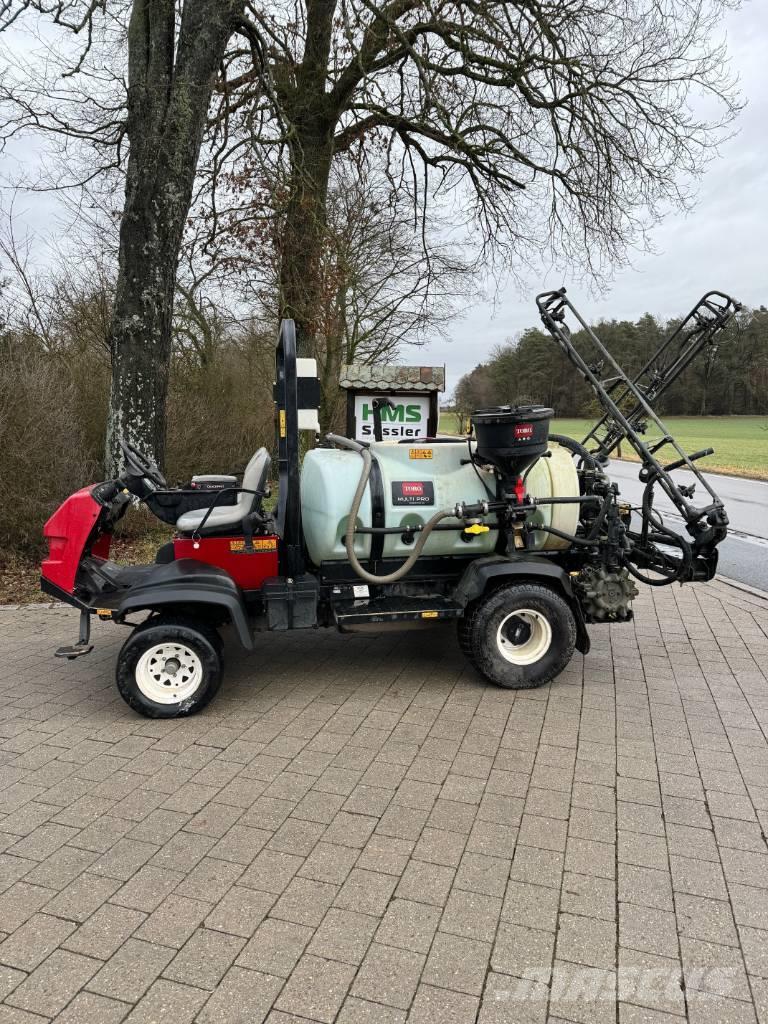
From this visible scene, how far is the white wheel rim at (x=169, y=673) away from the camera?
13.7 feet

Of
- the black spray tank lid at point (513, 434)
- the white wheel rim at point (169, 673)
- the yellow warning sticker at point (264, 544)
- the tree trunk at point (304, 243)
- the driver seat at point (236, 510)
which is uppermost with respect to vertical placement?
the tree trunk at point (304, 243)

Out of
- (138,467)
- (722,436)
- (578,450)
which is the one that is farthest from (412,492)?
(722,436)

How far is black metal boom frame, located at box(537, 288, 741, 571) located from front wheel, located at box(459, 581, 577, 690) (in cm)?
90

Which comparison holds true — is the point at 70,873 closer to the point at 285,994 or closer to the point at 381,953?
the point at 285,994

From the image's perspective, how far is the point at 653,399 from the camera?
5574mm

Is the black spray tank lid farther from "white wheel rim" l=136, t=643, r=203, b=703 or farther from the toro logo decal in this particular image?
"white wheel rim" l=136, t=643, r=203, b=703

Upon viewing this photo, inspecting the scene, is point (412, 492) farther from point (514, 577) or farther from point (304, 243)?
point (304, 243)

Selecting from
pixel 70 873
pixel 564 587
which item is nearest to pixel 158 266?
pixel 564 587

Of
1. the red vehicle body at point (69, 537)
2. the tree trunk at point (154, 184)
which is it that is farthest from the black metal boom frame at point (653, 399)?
the tree trunk at point (154, 184)

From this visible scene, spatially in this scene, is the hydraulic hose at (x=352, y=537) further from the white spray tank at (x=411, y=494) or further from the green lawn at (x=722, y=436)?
the green lawn at (x=722, y=436)

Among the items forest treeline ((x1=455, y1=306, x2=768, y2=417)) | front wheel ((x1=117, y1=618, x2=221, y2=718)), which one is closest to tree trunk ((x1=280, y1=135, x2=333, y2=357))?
front wheel ((x1=117, y1=618, x2=221, y2=718))

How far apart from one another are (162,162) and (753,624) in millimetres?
7992

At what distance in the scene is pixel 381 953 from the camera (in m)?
2.38

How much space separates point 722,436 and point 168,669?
4410 centimetres
